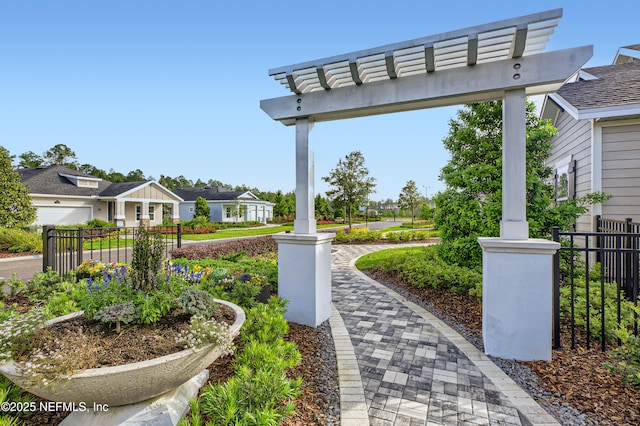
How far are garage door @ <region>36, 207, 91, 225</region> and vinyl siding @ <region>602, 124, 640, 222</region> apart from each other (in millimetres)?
27910

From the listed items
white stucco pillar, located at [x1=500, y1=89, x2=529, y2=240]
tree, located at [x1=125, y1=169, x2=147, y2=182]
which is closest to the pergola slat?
white stucco pillar, located at [x1=500, y1=89, x2=529, y2=240]

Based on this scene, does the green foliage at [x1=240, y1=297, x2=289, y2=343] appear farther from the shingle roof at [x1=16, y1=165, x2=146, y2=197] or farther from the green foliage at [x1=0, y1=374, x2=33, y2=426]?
the shingle roof at [x1=16, y1=165, x2=146, y2=197]

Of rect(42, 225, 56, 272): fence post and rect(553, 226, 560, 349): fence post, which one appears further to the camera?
rect(42, 225, 56, 272): fence post

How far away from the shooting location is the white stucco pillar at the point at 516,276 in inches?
120

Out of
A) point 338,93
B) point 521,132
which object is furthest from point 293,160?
point 521,132

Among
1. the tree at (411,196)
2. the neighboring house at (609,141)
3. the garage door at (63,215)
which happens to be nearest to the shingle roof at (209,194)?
the garage door at (63,215)

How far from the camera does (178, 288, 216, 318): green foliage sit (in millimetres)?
2510

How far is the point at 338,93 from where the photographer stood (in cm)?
405

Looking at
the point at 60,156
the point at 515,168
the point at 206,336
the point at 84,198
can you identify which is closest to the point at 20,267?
the point at 206,336

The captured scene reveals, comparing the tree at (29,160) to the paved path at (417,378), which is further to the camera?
the tree at (29,160)

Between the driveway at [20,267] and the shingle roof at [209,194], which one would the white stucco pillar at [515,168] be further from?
the shingle roof at [209,194]

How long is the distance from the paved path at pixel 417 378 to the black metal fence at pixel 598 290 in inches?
45.4

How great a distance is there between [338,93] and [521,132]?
2299 mm

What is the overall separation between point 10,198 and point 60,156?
4462cm
